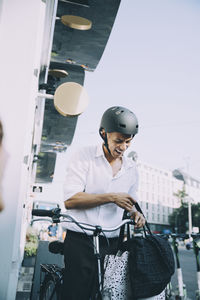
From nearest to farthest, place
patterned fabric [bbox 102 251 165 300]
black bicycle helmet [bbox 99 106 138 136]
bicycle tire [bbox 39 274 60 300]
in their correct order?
patterned fabric [bbox 102 251 165 300] < black bicycle helmet [bbox 99 106 138 136] < bicycle tire [bbox 39 274 60 300]

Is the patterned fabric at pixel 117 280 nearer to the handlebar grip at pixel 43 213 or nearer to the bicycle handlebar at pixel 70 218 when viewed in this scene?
the bicycle handlebar at pixel 70 218

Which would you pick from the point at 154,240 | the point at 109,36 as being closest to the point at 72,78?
the point at 109,36

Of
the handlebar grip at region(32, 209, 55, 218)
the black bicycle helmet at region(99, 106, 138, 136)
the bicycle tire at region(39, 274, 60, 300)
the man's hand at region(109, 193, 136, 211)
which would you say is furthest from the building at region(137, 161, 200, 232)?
the handlebar grip at region(32, 209, 55, 218)

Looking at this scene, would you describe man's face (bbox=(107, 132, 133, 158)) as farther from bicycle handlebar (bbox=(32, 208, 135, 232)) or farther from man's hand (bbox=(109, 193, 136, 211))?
bicycle handlebar (bbox=(32, 208, 135, 232))

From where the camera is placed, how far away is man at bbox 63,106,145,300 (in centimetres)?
188

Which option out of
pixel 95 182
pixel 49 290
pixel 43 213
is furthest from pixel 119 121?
pixel 49 290

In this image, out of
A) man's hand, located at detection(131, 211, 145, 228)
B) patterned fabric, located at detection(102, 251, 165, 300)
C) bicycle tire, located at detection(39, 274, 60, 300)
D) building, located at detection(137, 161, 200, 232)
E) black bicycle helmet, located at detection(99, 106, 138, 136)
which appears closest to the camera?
patterned fabric, located at detection(102, 251, 165, 300)

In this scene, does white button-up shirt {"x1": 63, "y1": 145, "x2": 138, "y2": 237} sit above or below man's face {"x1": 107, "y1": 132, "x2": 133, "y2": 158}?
below

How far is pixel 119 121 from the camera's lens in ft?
7.01

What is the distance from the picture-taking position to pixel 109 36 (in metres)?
5.82

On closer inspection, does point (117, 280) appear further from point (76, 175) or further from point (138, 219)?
point (76, 175)

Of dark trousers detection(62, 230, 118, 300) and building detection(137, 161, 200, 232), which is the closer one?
dark trousers detection(62, 230, 118, 300)

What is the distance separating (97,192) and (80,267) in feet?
1.66

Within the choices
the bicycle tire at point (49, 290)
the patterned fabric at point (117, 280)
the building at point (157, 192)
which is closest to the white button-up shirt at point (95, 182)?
the patterned fabric at point (117, 280)
